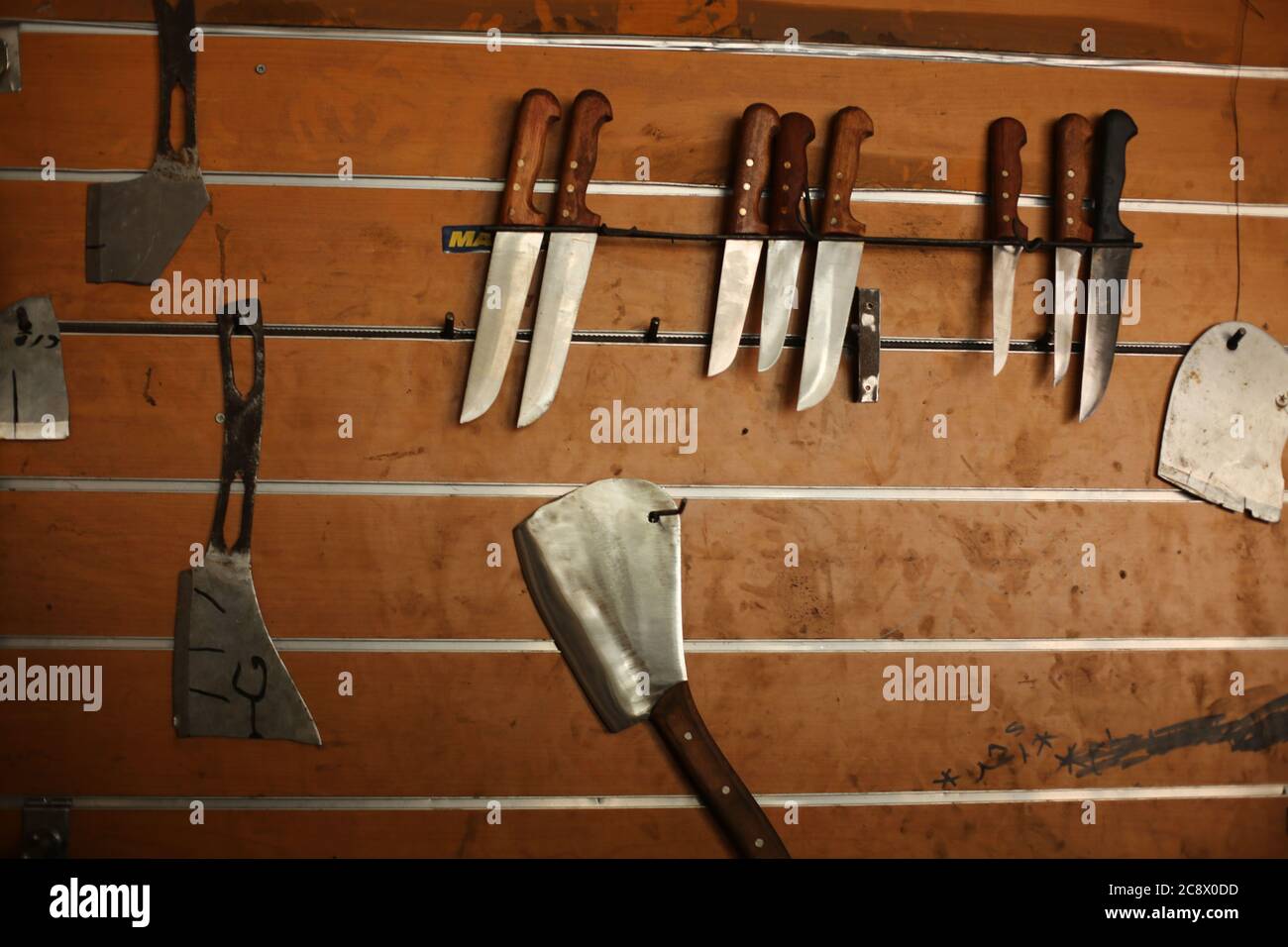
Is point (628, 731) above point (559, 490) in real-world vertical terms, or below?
below

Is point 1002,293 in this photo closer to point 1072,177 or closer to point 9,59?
point 1072,177

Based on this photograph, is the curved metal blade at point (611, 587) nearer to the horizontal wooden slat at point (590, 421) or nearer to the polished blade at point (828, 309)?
the horizontal wooden slat at point (590, 421)

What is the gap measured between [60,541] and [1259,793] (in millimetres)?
1943

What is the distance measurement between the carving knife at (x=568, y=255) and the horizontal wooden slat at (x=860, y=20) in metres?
0.17

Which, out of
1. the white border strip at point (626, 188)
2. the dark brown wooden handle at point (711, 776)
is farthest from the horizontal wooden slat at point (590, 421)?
the dark brown wooden handle at point (711, 776)

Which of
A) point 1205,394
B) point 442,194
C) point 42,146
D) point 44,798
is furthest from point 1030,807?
point 42,146

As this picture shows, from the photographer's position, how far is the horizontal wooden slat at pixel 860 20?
1.40m

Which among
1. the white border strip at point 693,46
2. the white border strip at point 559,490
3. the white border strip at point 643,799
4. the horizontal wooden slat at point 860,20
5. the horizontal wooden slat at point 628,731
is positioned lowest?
the white border strip at point 643,799

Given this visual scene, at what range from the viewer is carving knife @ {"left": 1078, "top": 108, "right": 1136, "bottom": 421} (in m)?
1.45

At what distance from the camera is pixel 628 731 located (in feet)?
4.69

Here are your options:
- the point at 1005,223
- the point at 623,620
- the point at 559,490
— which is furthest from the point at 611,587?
the point at 1005,223

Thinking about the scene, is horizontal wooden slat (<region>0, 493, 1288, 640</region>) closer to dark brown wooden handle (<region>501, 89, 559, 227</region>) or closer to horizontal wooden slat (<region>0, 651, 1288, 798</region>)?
horizontal wooden slat (<region>0, 651, 1288, 798</region>)

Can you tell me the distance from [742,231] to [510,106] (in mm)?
408

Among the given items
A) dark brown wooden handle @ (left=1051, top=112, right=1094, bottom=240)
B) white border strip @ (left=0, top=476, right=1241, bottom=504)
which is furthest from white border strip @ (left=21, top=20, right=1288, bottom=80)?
white border strip @ (left=0, top=476, right=1241, bottom=504)
